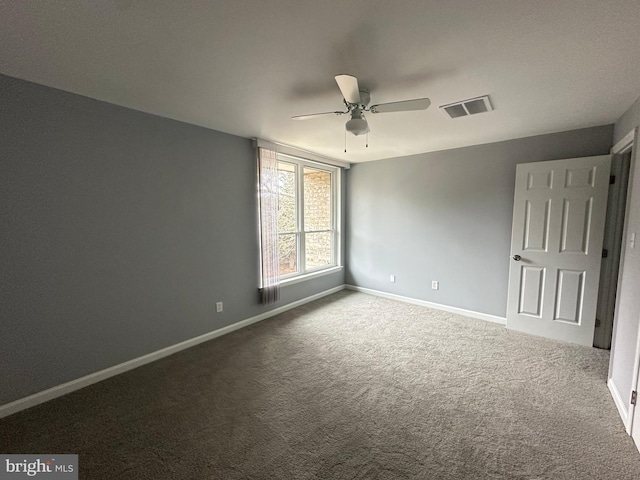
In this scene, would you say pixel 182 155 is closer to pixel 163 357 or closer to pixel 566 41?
pixel 163 357

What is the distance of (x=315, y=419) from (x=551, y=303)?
304 cm

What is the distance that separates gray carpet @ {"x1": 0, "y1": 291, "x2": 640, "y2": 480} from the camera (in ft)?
5.17

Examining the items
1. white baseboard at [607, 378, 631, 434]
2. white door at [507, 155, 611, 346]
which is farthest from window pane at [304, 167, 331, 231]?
white baseboard at [607, 378, 631, 434]

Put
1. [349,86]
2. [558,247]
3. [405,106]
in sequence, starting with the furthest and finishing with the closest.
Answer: [558,247]
[405,106]
[349,86]

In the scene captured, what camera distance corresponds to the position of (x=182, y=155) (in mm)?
2834

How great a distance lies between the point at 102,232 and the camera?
2.34 m

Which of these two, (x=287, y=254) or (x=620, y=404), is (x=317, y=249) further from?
(x=620, y=404)

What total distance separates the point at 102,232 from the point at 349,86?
2.32 metres

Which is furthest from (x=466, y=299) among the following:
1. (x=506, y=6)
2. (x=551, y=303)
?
(x=506, y=6)

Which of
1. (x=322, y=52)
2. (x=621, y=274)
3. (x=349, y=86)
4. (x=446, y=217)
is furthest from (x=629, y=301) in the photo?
(x=322, y=52)

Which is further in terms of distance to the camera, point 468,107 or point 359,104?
point 468,107

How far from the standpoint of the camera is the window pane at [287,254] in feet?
13.7

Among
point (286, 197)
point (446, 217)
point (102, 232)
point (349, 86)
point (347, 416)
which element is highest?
Answer: point (349, 86)

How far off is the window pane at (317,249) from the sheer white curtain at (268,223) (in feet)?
3.01
